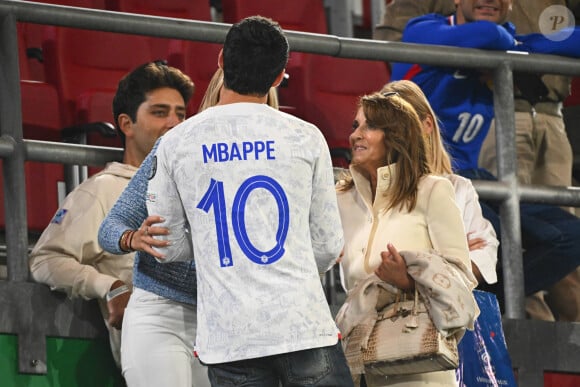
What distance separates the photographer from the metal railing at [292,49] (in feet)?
14.3

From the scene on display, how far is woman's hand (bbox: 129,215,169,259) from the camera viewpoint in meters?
3.45

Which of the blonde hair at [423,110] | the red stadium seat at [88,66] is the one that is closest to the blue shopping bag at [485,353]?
the blonde hair at [423,110]

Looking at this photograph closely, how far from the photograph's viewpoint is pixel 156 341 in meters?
3.81

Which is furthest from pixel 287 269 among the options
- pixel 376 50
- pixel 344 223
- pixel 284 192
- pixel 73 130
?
pixel 73 130

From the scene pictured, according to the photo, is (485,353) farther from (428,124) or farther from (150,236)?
(150,236)

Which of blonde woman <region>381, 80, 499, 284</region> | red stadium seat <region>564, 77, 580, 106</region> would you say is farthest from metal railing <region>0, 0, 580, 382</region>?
red stadium seat <region>564, 77, 580, 106</region>

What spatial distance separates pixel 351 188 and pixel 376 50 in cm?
103

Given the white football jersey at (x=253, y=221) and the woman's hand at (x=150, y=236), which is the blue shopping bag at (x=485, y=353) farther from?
the woman's hand at (x=150, y=236)

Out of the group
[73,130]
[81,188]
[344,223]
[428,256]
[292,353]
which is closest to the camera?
[292,353]

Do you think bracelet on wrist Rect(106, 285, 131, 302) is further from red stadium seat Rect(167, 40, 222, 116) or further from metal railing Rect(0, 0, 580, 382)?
red stadium seat Rect(167, 40, 222, 116)

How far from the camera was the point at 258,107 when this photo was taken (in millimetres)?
3393

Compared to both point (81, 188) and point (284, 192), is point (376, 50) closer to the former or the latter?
point (81, 188)

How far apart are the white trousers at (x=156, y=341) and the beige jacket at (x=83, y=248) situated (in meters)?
0.37

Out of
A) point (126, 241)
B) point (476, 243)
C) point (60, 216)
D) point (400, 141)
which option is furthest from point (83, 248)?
point (476, 243)
